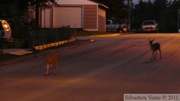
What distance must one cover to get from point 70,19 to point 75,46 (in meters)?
26.6

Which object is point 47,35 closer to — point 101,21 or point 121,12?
point 101,21

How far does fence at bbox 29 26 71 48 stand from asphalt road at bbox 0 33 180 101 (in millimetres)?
5853

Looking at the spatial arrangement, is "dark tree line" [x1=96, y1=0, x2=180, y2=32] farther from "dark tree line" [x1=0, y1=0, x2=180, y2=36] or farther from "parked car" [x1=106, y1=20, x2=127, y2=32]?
"parked car" [x1=106, y1=20, x2=127, y2=32]

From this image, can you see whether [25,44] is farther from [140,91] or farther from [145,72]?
[140,91]

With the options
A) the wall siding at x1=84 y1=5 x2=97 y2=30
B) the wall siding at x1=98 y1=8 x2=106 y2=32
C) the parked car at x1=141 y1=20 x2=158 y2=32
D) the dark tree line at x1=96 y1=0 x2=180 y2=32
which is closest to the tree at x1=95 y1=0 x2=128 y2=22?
the dark tree line at x1=96 y1=0 x2=180 y2=32

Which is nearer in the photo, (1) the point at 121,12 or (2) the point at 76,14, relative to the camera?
(2) the point at 76,14

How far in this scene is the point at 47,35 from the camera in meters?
33.6

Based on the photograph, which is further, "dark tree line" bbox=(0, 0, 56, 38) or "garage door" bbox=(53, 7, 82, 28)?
"garage door" bbox=(53, 7, 82, 28)

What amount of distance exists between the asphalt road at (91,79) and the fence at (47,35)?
19.2ft

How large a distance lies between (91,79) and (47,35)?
1801 centimetres

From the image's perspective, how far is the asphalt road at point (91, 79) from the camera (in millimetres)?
12688

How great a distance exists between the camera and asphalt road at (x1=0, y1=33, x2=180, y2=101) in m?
12.7

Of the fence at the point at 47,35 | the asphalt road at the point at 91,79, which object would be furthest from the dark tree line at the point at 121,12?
the asphalt road at the point at 91,79

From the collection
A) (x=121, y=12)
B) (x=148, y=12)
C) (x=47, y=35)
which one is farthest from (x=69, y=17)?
(x=148, y=12)
